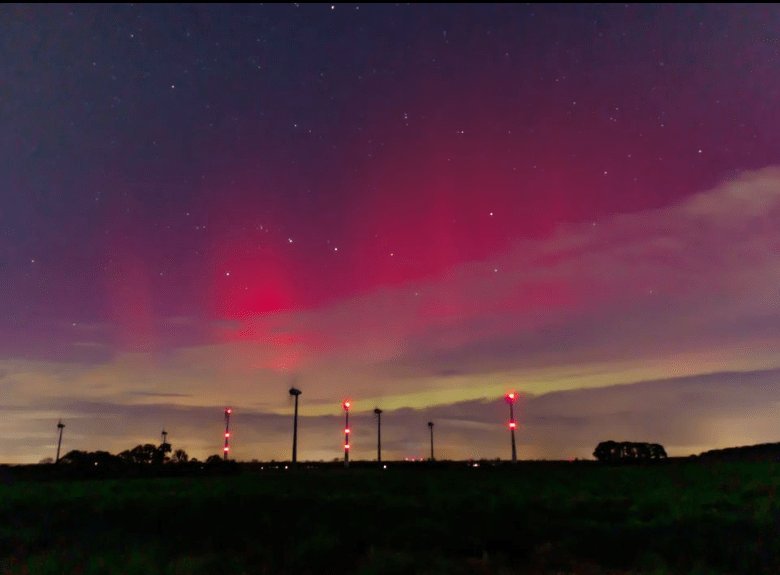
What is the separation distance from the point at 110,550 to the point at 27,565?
1.80m

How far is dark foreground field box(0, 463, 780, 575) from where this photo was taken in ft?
41.6

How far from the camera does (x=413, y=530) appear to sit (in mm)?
15297

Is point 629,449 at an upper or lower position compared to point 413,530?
upper

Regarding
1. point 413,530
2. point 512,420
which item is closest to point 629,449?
point 512,420

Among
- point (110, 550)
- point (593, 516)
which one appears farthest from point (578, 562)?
point (110, 550)

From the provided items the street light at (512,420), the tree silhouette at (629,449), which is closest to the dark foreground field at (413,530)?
the street light at (512,420)

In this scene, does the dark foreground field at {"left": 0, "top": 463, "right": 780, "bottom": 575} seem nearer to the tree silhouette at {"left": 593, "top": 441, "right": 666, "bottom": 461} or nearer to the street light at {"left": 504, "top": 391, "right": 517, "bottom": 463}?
the street light at {"left": 504, "top": 391, "right": 517, "bottom": 463}

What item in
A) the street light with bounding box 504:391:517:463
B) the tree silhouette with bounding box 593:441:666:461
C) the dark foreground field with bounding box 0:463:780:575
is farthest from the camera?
the tree silhouette with bounding box 593:441:666:461

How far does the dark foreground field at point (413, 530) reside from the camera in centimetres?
1268

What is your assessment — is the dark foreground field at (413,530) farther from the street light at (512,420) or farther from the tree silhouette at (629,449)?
the tree silhouette at (629,449)

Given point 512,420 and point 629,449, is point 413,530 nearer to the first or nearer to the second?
point 512,420

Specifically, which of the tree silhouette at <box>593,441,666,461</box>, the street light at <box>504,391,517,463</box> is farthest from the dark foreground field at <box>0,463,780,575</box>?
the tree silhouette at <box>593,441,666,461</box>

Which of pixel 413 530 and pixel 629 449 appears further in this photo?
pixel 629 449

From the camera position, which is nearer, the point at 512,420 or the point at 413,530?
the point at 413,530
